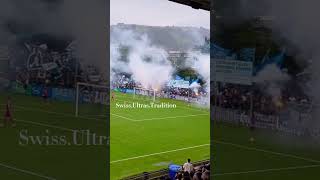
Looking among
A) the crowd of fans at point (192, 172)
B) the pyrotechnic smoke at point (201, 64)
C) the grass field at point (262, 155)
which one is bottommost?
the crowd of fans at point (192, 172)

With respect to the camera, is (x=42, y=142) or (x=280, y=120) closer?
(x=42, y=142)

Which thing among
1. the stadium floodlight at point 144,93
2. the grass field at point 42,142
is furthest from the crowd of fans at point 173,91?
the grass field at point 42,142

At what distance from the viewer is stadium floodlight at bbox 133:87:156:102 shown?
5656mm

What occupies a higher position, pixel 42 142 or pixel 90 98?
pixel 90 98

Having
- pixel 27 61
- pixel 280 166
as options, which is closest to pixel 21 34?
pixel 27 61

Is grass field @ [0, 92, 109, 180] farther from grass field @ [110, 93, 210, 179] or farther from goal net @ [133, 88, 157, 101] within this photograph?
goal net @ [133, 88, 157, 101]

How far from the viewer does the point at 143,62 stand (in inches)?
229

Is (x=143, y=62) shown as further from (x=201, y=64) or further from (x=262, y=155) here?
(x=262, y=155)

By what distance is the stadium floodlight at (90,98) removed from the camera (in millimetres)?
4938

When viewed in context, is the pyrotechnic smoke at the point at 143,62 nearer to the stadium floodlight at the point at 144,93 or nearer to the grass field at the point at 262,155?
the stadium floodlight at the point at 144,93

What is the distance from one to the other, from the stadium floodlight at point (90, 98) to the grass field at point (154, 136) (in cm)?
36

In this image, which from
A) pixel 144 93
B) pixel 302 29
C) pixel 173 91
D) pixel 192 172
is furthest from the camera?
pixel 173 91

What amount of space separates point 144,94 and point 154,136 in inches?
27.4

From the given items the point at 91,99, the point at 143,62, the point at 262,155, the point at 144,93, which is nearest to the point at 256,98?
the point at 262,155
